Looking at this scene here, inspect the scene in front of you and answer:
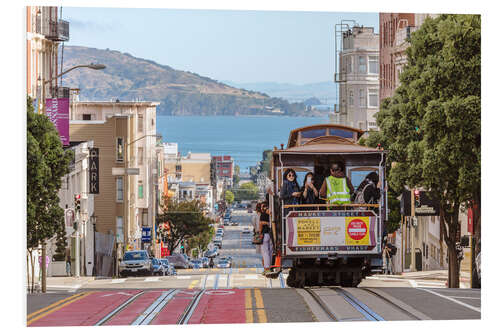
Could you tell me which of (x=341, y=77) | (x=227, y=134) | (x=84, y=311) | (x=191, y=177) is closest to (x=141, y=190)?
(x=191, y=177)

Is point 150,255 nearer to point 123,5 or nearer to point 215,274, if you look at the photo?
point 215,274

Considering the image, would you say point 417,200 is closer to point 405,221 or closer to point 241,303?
point 405,221

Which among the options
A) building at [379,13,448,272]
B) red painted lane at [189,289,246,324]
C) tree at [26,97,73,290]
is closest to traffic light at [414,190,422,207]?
building at [379,13,448,272]

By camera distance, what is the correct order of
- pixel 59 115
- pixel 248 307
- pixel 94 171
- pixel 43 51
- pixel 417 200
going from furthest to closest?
pixel 417 200, pixel 94 171, pixel 43 51, pixel 59 115, pixel 248 307

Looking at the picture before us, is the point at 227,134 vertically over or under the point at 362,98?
under

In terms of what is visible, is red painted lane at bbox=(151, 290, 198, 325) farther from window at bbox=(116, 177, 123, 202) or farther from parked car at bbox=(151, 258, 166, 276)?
parked car at bbox=(151, 258, 166, 276)

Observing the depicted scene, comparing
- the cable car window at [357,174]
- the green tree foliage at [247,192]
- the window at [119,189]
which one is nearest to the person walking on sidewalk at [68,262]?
the window at [119,189]
